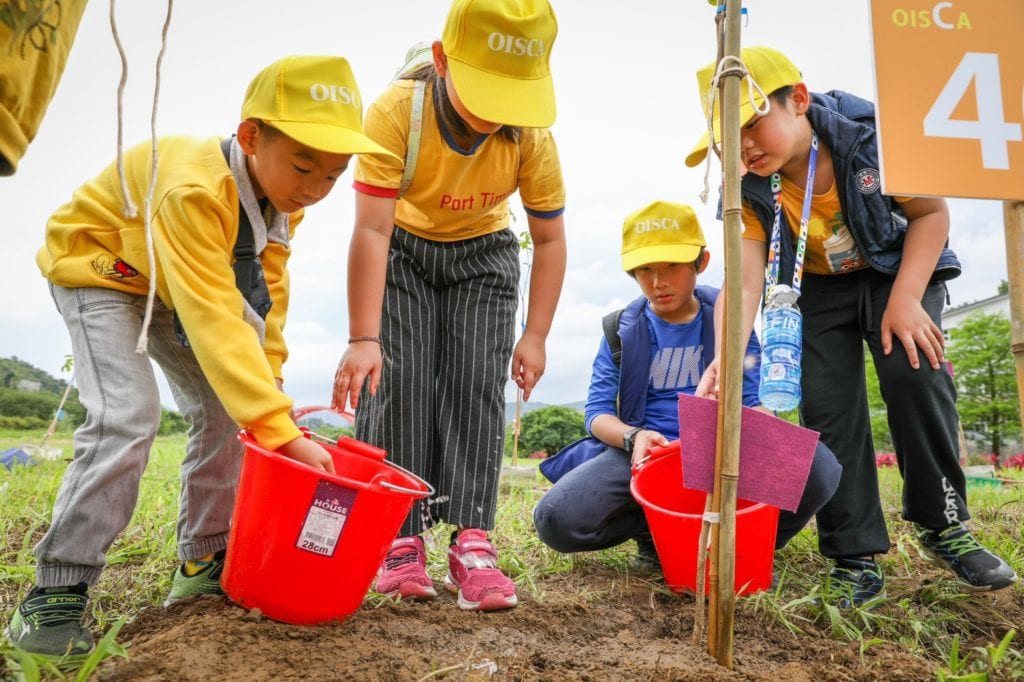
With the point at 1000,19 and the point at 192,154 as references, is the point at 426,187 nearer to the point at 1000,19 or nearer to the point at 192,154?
the point at 192,154

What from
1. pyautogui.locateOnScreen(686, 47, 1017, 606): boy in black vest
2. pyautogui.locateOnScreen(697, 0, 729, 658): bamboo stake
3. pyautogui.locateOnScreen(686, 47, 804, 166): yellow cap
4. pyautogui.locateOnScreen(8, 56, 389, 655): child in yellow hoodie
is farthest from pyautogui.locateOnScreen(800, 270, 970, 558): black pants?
pyautogui.locateOnScreen(8, 56, 389, 655): child in yellow hoodie

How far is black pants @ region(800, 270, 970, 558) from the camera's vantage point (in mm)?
1888

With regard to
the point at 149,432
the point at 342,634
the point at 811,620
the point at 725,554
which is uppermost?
the point at 149,432

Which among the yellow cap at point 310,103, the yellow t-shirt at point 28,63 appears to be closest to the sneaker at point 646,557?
the yellow cap at point 310,103

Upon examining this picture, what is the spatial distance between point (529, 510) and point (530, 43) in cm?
198

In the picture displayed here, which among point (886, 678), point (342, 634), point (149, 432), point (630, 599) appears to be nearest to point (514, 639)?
point (342, 634)

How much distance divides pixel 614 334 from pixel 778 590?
90 centimetres

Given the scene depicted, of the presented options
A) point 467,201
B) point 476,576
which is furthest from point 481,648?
point 467,201

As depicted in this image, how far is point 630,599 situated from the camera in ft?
6.48

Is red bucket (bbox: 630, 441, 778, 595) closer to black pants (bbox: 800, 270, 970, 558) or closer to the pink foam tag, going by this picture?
black pants (bbox: 800, 270, 970, 558)

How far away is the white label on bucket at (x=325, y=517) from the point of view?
1.37 meters

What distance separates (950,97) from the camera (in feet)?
4.92

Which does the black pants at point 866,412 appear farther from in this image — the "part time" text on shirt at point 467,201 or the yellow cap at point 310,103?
the yellow cap at point 310,103

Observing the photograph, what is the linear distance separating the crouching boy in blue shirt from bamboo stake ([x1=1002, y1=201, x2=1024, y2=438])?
798 mm
